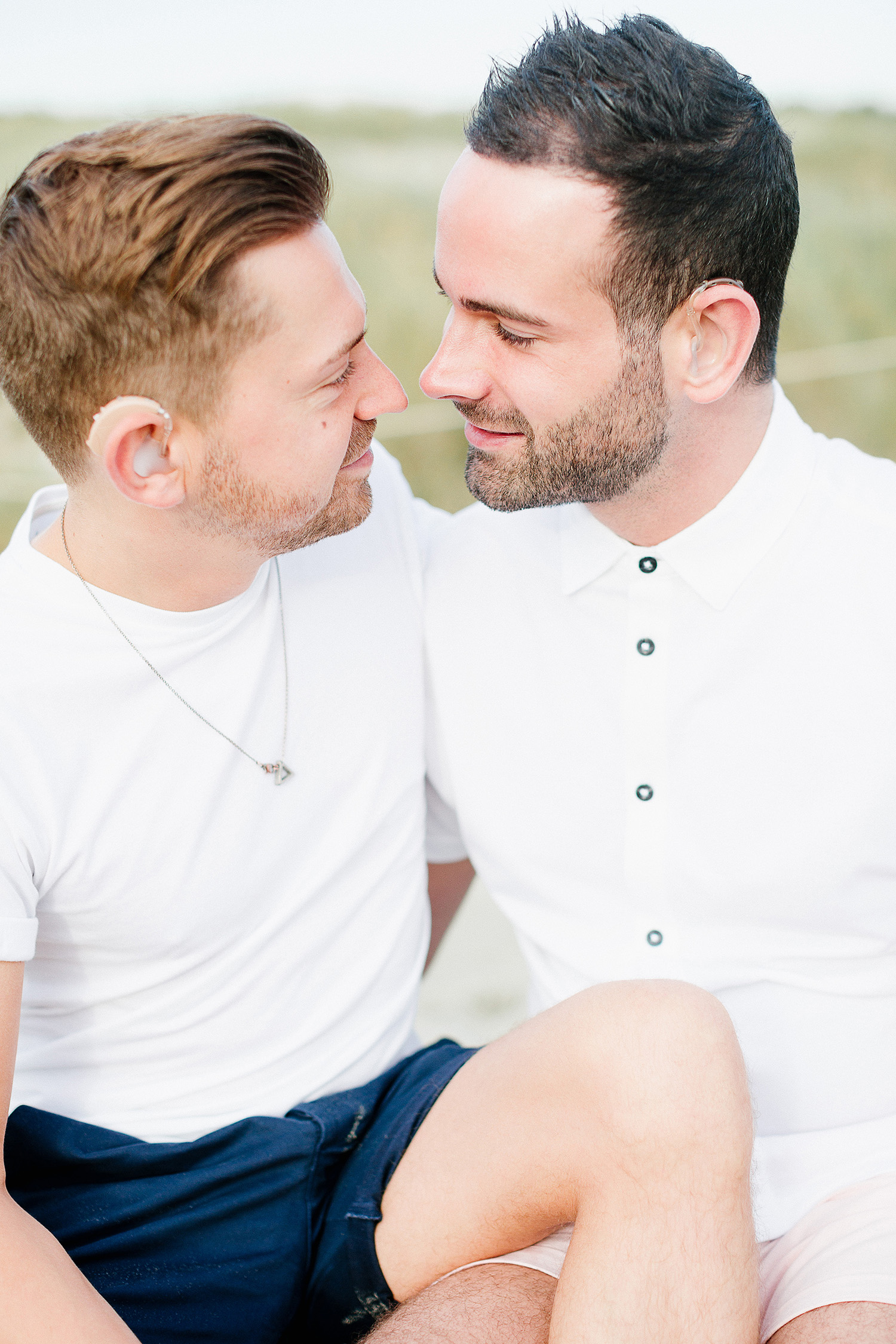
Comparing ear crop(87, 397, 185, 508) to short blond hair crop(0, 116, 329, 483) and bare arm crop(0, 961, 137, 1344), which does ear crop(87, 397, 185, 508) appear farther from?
bare arm crop(0, 961, 137, 1344)

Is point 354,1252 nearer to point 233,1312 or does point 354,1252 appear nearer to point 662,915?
point 233,1312

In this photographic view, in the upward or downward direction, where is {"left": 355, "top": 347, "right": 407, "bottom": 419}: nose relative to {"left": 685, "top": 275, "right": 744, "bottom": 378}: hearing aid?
downward

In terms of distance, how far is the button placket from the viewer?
1461mm

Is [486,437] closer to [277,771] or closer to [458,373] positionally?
[458,373]

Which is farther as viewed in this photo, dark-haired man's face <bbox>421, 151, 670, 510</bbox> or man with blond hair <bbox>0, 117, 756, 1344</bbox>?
dark-haired man's face <bbox>421, 151, 670, 510</bbox>

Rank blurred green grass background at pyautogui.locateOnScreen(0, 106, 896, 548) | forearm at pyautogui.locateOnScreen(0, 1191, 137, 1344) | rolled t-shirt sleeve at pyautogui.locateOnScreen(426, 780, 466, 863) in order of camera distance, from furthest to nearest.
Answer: blurred green grass background at pyautogui.locateOnScreen(0, 106, 896, 548) → rolled t-shirt sleeve at pyautogui.locateOnScreen(426, 780, 466, 863) → forearm at pyautogui.locateOnScreen(0, 1191, 137, 1344)

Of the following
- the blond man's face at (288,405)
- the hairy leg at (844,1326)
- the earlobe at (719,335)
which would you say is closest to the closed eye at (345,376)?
the blond man's face at (288,405)

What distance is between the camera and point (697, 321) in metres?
1.45

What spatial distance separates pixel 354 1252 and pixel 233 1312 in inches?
5.8

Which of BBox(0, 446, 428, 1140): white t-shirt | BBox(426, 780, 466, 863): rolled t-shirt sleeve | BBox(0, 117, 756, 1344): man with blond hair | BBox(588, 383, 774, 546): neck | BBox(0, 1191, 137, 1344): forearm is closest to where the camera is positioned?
BBox(0, 1191, 137, 1344): forearm

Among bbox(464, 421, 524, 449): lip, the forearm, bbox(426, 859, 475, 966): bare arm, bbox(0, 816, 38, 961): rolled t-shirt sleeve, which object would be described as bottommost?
bbox(426, 859, 475, 966): bare arm

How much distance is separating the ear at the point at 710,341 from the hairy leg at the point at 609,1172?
74 centimetres

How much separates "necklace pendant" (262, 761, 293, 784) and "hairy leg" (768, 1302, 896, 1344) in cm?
80

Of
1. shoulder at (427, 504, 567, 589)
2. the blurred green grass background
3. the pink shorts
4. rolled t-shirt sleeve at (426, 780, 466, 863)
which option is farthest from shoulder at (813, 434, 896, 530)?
the blurred green grass background
